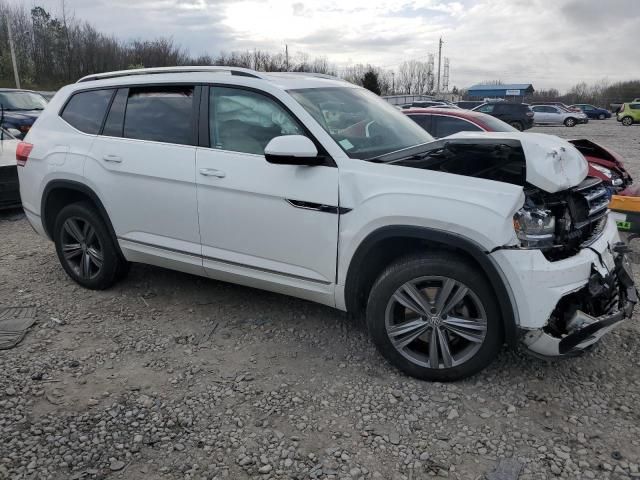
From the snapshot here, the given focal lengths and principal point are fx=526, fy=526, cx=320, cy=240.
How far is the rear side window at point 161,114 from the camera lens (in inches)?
151

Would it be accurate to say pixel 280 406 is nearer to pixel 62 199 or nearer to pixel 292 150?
pixel 292 150

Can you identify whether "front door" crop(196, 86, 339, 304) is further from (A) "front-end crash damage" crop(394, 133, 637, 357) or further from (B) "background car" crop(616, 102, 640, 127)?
(B) "background car" crop(616, 102, 640, 127)

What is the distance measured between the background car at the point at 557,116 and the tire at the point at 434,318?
38282 millimetres

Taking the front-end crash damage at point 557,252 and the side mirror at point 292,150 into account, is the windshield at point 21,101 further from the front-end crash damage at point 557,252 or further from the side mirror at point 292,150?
the front-end crash damage at point 557,252

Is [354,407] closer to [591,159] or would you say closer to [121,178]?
[121,178]

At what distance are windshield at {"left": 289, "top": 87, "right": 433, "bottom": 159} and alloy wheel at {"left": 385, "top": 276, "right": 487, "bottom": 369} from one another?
3.13 ft

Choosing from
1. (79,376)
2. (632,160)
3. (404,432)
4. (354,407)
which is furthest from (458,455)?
(632,160)

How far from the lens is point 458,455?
2.58 metres

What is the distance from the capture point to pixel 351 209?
3.13m

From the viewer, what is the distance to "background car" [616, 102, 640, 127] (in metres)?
35.3

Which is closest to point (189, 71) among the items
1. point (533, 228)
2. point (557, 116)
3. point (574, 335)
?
point (533, 228)

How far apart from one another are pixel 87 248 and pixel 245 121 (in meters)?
Answer: 1.97

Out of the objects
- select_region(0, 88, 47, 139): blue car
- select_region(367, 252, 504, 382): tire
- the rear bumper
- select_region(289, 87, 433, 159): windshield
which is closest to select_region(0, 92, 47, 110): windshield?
select_region(0, 88, 47, 139): blue car

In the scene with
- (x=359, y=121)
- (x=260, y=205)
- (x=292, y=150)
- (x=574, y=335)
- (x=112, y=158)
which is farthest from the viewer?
(x=112, y=158)
